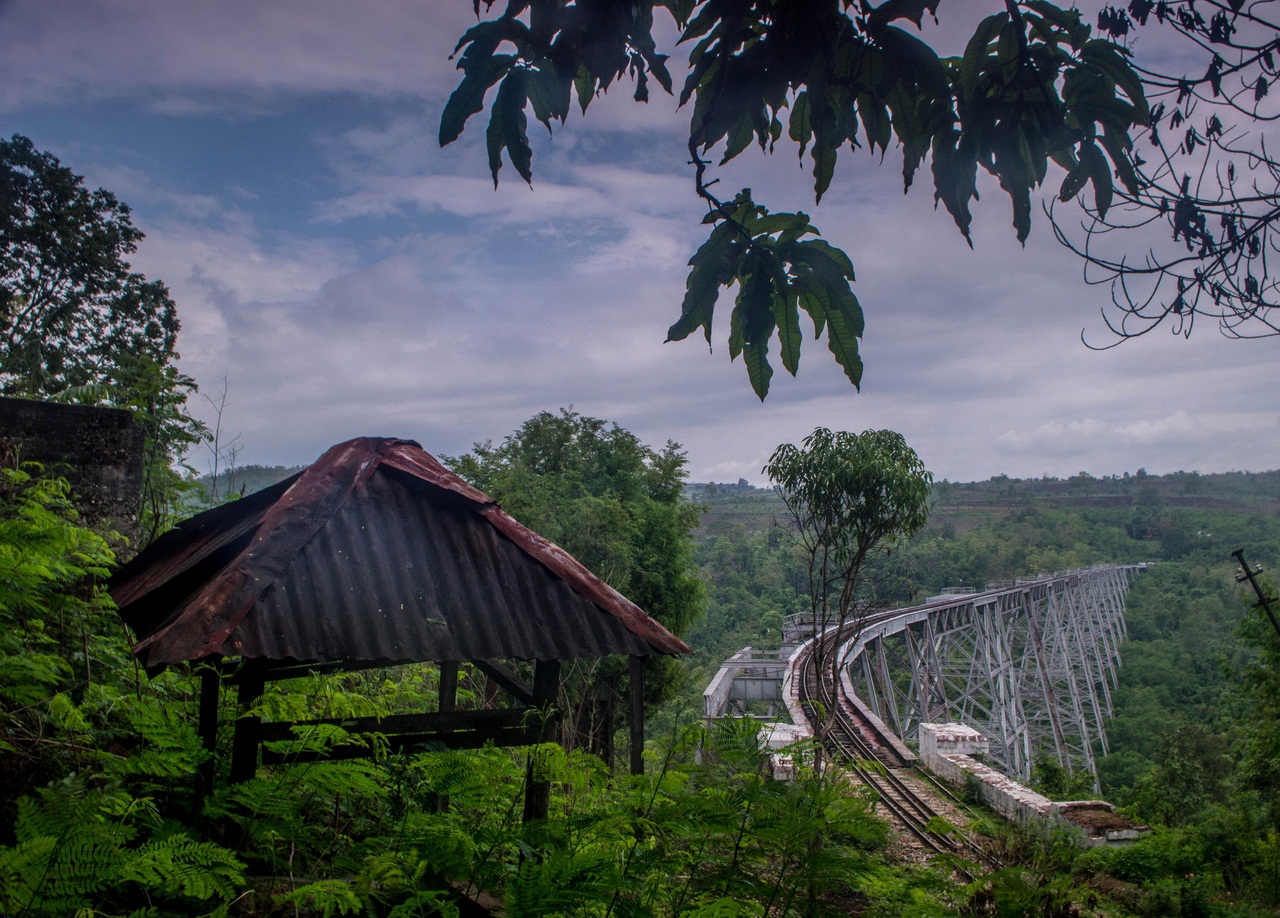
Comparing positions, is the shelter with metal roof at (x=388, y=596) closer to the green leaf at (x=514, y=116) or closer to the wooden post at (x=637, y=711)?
the wooden post at (x=637, y=711)

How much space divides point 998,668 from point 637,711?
1278 inches

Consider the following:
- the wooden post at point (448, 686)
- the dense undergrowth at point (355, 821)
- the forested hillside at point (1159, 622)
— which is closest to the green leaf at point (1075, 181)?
the dense undergrowth at point (355, 821)

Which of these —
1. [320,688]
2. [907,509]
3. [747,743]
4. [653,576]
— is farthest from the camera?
[653,576]

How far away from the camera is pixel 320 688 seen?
439cm

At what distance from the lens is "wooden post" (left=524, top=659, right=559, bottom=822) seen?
2691mm

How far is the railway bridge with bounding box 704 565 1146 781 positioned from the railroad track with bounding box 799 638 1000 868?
0.52 metres

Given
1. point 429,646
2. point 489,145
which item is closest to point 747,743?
point 429,646

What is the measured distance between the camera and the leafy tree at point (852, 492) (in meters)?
10.5

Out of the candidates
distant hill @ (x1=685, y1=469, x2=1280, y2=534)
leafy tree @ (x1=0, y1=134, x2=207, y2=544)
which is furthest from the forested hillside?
leafy tree @ (x1=0, y1=134, x2=207, y2=544)

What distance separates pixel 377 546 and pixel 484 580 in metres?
0.44

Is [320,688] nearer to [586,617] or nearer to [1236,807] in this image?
[586,617]

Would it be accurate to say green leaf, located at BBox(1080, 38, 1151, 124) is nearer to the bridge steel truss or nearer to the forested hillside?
the forested hillside

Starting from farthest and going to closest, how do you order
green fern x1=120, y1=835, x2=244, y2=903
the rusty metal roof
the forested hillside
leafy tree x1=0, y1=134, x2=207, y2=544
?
leafy tree x1=0, y1=134, x2=207, y2=544 < the forested hillside < the rusty metal roof < green fern x1=120, y1=835, x2=244, y2=903

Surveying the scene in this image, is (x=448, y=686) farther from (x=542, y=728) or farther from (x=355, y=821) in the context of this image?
(x=542, y=728)
